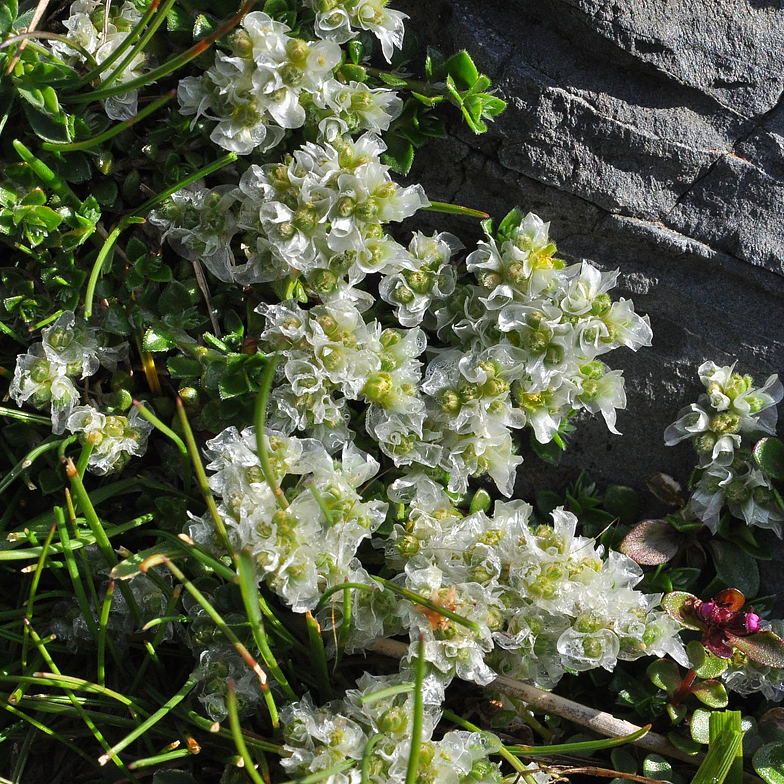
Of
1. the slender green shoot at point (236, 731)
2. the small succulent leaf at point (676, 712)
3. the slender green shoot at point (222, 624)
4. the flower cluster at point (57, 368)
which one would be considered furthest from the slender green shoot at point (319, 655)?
the small succulent leaf at point (676, 712)

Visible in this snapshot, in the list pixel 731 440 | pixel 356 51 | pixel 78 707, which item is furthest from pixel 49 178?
pixel 731 440

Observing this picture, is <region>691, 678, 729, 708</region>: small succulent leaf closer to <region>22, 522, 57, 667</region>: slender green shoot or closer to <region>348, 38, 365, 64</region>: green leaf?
<region>22, 522, 57, 667</region>: slender green shoot

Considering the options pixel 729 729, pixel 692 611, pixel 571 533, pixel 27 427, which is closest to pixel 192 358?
pixel 27 427

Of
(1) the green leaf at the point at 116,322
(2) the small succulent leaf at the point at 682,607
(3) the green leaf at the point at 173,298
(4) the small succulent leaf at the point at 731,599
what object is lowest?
(2) the small succulent leaf at the point at 682,607

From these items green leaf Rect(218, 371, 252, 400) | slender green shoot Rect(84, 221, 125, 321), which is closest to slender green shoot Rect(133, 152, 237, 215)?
slender green shoot Rect(84, 221, 125, 321)

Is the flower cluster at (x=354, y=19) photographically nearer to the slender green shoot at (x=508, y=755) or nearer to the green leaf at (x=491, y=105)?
the green leaf at (x=491, y=105)
